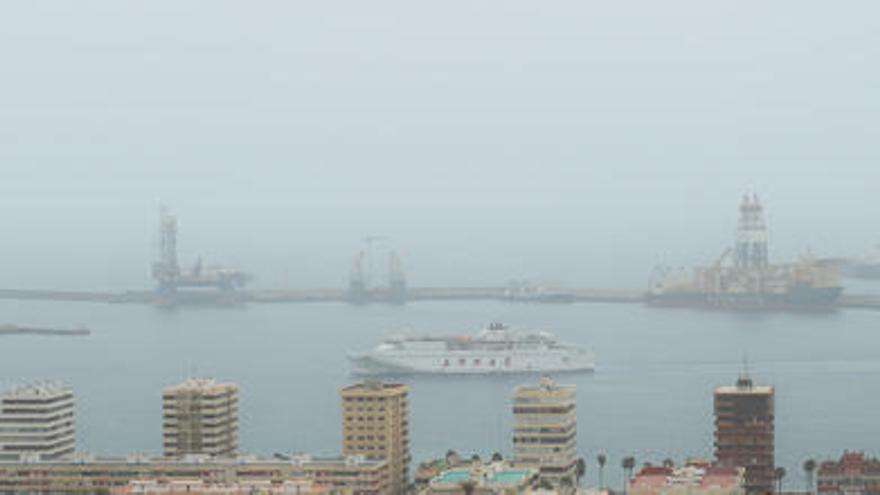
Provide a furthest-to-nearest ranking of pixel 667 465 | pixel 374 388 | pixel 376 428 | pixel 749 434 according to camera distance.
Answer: pixel 374 388 → pixel 376 428 → pixel 749 434 → pixel 667 465

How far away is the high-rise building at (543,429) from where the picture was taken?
36.7m

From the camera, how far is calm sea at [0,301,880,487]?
44719 mm

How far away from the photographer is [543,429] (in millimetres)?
36906

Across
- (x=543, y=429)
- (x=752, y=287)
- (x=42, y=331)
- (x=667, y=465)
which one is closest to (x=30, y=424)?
(x=543, y=429)

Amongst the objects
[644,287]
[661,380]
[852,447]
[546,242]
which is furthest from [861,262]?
[852,447]

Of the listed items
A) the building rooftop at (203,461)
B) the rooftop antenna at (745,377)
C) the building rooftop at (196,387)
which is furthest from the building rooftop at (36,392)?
the rooftop antenna at (745,377)

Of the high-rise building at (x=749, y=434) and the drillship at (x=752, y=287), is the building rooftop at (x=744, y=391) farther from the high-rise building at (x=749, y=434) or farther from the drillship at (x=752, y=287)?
the drillship at (x=752, y=287)

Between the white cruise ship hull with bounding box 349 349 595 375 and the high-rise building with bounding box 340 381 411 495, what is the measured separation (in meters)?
23.2

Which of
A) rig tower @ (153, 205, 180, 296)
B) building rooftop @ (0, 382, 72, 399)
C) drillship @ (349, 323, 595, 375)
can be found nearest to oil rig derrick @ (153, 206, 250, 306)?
rig tower @ (153, 205, 180, 296)

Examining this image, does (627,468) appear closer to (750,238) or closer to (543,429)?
(543,429)

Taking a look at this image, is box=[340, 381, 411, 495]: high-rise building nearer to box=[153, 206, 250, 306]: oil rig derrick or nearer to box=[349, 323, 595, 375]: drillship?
box=[349, 323, 595, 375]: drillship

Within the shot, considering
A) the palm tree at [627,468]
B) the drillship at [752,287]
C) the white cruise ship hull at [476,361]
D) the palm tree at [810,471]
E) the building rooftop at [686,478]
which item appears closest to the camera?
the building rooftop at [686,478]

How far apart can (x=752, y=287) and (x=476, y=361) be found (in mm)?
26366

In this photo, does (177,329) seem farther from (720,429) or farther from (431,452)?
(720,429)
